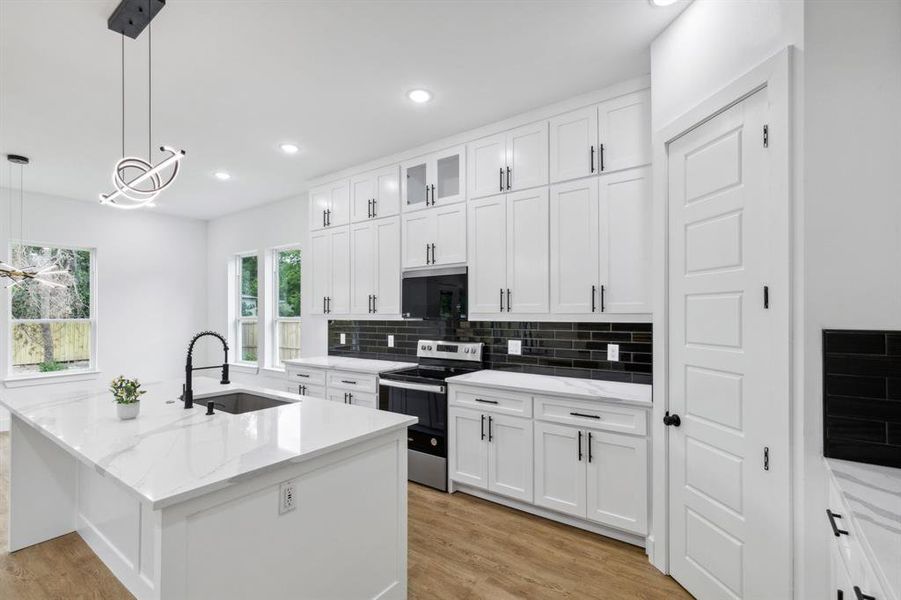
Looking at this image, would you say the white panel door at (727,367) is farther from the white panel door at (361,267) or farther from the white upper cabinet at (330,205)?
the white upper cabinet at (330,205)

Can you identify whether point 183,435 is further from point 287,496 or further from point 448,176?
point 448,176

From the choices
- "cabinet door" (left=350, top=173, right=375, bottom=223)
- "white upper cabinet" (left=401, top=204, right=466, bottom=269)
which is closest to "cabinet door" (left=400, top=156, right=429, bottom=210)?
"white upper cabinet" (left=401, top=204, right=466, bottom=269)

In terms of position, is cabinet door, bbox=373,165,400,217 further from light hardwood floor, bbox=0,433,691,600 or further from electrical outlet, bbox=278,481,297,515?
electrical outlet, bbox=278,481,297,515

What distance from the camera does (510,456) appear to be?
2.96m

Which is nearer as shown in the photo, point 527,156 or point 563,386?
point 563,386

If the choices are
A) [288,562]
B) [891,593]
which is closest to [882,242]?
[891,593]

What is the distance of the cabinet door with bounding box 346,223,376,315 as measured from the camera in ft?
13.7

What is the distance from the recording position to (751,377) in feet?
5.62

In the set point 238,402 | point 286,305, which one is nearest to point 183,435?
point 238,402

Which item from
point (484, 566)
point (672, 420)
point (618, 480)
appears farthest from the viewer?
point (618, 480)

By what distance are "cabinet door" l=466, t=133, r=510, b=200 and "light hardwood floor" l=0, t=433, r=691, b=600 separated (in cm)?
238

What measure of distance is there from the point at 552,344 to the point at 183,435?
96.8 inches

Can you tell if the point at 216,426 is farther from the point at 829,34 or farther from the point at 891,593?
the point at 829,34

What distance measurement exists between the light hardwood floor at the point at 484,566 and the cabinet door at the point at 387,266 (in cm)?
186
